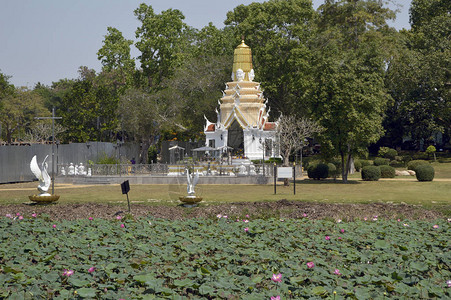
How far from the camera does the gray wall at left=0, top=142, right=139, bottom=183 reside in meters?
44.1

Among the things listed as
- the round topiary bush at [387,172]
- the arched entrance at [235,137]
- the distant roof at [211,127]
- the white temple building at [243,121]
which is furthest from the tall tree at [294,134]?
the distant roof at [211,127]

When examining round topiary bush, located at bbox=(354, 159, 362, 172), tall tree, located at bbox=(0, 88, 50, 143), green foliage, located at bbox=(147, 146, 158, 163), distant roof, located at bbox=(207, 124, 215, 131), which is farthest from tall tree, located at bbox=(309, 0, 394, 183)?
tall tree, located at bbox=(0, 88, 50, 143)

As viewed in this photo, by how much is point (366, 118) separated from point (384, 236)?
100 ft

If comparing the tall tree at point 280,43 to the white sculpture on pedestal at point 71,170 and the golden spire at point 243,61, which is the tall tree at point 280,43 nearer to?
the golden spire at point 243,61

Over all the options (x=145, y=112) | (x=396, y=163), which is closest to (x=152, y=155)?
(x=145, y=112)

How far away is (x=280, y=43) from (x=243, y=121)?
36.6ft

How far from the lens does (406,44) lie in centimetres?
6831

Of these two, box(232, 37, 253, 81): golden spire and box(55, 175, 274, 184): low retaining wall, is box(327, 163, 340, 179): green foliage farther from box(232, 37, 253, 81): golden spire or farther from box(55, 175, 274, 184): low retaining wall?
box(232, 37, 253, 81): golden spire

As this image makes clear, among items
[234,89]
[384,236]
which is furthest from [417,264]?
[234,89]

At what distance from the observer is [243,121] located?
5666 centimetres

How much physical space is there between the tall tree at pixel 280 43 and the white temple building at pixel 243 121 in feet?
12.8

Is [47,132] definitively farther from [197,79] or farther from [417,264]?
→ [417,264]

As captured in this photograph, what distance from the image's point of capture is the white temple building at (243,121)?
5619 centimetres

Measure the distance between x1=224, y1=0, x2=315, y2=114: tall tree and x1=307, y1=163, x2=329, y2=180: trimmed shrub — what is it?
581 inches
